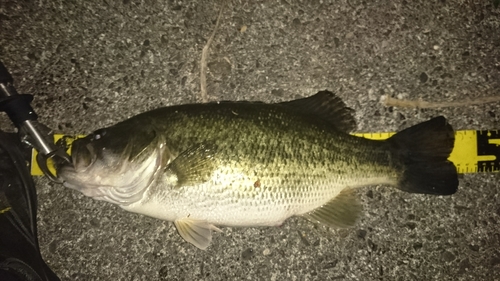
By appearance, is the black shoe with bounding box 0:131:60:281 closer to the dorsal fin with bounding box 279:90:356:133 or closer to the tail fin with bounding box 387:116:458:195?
the dorsal fin with bounding box 279:90:356:133

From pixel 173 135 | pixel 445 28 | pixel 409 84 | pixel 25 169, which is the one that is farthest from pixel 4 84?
pixel 445 28

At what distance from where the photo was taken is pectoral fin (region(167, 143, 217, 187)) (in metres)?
1.75

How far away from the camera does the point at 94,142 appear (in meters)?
1.74

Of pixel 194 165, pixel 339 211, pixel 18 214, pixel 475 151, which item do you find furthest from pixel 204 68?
pixel 475 151

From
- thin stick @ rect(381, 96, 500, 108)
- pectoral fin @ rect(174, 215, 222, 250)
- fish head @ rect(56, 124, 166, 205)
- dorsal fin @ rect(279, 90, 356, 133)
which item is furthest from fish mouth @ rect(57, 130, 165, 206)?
thin stick @ rect(381, 96, 500, 108)

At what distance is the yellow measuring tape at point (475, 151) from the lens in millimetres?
2145

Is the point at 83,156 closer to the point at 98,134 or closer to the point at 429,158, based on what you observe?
the point at 98,134

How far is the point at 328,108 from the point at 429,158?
56cm

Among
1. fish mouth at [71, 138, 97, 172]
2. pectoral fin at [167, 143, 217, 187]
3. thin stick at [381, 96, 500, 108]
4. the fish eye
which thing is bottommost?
thin stick at [381, 96, 500, 108]

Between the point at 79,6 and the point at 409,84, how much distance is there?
1.98m

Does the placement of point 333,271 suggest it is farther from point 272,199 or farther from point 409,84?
point 409,84

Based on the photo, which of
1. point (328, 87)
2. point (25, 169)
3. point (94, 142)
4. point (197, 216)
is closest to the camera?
point (94, 142)

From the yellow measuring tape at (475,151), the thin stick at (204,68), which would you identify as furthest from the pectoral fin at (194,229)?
the yellow measuring tape at (475,151)

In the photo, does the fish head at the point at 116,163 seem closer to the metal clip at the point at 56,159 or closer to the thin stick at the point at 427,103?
the metal clip at the point at 56,159
